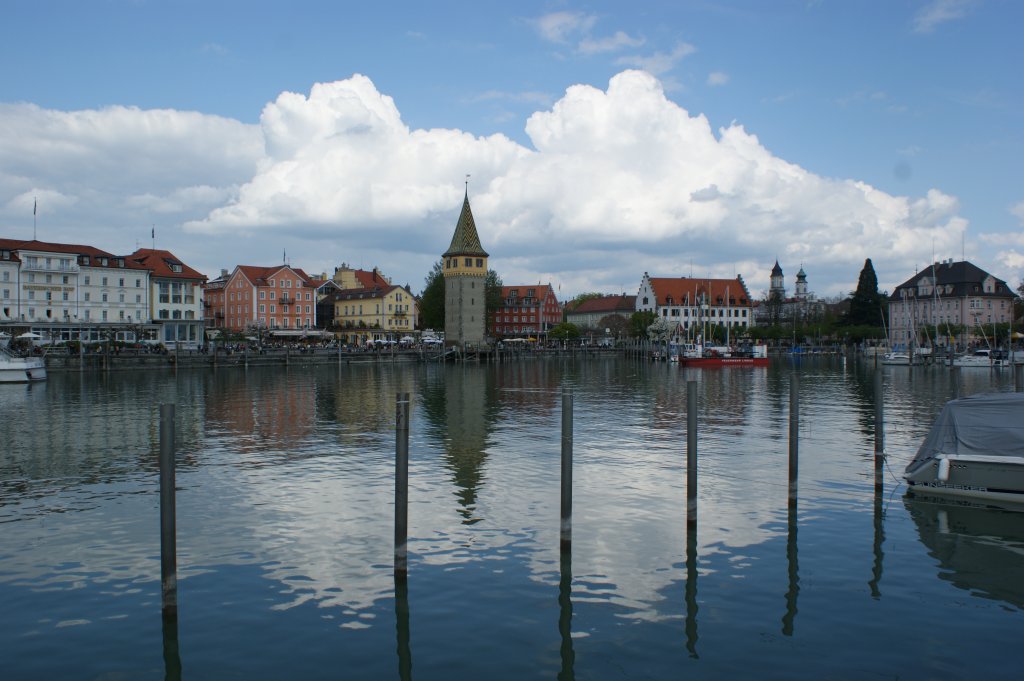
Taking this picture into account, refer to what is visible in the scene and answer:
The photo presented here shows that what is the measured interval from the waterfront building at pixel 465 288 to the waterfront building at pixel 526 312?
226 ft

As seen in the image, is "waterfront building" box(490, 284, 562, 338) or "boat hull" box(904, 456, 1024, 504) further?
"waterfront building" box(490, 284, 562, 338)

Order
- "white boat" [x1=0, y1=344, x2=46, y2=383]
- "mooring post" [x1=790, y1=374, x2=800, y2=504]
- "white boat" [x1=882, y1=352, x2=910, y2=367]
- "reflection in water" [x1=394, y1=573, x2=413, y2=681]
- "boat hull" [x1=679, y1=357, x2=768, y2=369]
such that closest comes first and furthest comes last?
"reflection in water" [x1=394, y1=573, x2=413, y2=681], "mooring post" [x1=790, y1=374, x2=800, y2=504], "white boat" [x1=0, y1=344, x2=46, y2=383], "boat hull" [x1=679, y1=357, x2=768, y2=369], "white boat" [x1=882, y1=352, x2=910, y2=367]

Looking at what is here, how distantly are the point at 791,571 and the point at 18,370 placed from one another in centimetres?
6371

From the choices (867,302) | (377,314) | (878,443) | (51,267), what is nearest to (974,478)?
(878,443)

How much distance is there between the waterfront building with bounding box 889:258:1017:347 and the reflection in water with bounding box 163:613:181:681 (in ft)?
475

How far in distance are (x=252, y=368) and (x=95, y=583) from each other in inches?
3108

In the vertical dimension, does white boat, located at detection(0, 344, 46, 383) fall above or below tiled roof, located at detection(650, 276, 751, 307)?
below

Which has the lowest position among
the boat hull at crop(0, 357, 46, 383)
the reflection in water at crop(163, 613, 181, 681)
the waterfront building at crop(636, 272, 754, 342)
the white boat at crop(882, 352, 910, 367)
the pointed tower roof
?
the reflection in water at crop(163, 613, 181, 681)

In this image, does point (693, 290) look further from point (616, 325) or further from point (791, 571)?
point (791, 571)

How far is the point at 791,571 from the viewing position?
48.8ft

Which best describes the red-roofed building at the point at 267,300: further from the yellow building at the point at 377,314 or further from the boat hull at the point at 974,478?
the boat hull at the point at 974,478

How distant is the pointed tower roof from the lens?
408 feet

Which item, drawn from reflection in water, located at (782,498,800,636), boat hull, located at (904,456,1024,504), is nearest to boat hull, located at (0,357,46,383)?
reflection in water, located at (782,498,800,636)

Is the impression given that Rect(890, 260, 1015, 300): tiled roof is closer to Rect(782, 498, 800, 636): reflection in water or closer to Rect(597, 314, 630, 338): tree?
Rect(597, 314, 630, 338): tree
